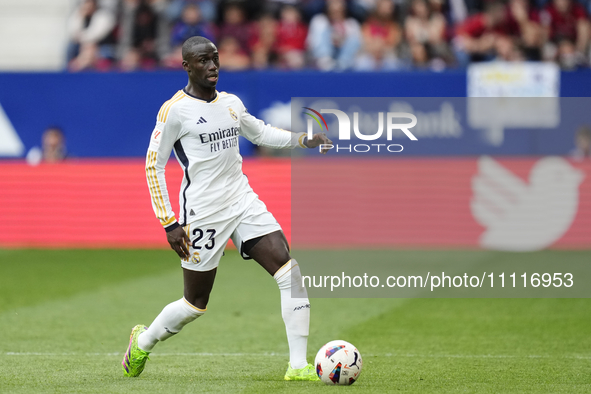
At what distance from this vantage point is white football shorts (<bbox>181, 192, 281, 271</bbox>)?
624cm

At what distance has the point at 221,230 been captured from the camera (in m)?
6.28

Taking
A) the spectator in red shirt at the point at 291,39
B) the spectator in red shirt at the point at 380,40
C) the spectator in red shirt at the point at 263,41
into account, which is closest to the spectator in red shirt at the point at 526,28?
the spectator in red shirt at the point at 380,40

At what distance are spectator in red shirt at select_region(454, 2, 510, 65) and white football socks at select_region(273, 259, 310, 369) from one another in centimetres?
1087

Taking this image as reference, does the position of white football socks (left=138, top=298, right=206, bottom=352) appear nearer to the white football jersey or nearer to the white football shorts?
the white football shorts

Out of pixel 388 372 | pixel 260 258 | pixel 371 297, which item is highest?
pixel 260 258

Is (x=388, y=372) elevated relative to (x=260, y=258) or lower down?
lower down

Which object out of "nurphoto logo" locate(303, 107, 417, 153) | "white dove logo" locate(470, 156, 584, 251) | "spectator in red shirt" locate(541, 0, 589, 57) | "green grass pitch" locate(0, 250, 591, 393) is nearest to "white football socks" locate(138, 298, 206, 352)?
"green grass pitch" locate(0, 250, 591, 393)

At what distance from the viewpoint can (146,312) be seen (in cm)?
966

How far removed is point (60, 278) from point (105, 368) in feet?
17.8

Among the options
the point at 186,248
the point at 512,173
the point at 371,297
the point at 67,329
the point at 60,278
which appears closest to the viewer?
the point at 186,248

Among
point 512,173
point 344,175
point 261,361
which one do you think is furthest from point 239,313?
point 512,173

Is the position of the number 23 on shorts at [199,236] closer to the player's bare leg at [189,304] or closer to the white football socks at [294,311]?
the player's bare leg at [189,304]

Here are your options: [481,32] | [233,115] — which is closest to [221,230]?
[233,115]

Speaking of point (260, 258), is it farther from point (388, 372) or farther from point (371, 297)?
point (371, 297)
